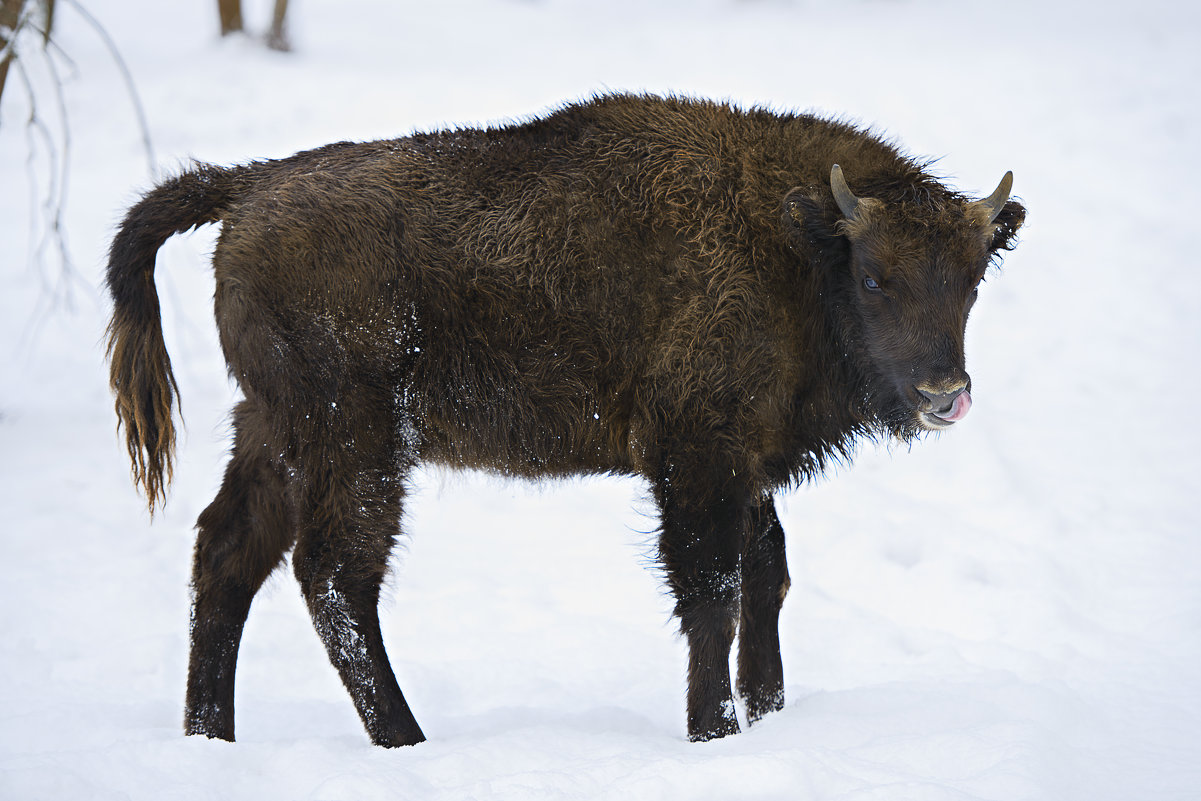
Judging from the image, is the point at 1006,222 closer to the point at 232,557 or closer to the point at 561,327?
the point at 561,327

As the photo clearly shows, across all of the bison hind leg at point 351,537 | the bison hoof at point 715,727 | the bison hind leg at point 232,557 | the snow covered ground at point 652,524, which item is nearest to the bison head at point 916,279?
the snow covered ground at point 652,524

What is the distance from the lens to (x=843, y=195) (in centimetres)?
370

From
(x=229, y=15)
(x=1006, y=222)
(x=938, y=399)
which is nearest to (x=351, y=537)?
(x=938, y=399)

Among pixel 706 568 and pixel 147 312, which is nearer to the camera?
pixel 706 568

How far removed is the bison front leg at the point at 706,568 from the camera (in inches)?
150

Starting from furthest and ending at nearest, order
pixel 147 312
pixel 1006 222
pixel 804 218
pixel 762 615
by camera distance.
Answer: pixel 762 615 < pixel 1006 222 < pixel 147 312 < pixel 804 218

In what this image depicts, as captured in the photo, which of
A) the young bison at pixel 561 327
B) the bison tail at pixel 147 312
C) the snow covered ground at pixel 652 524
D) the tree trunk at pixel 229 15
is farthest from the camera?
the tree trunk at pixel 229 15

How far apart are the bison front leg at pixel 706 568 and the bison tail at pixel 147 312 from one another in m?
1.97

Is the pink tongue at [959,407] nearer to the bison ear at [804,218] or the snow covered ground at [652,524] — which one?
the bison ear at [804,218]

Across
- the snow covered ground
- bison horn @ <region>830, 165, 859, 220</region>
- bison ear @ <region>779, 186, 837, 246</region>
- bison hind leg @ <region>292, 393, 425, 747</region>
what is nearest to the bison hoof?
the snow covered ground

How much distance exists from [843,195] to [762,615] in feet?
5.72

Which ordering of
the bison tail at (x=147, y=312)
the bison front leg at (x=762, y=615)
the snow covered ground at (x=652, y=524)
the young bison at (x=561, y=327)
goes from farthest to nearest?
the bison front leg at (x=762, y=615)
the bison tail at (x=147, y=312)
the young bison at (x=561, y=327)
the snow covered ground at (x=652, y=524)

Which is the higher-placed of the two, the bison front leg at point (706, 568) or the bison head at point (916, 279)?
the bison head at point (916, 279)

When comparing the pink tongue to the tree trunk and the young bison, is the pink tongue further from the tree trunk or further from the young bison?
the tree trunk
